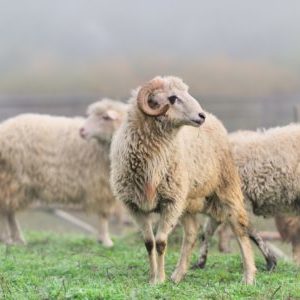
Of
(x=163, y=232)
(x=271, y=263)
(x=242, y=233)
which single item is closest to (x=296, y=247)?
(x=271, y=263)

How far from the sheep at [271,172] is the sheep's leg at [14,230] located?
3.90 meters

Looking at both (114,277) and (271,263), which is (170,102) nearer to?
(114,277)

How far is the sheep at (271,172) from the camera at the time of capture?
8234 mm

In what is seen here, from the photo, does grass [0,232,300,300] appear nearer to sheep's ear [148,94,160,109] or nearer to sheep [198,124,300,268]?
sheep [198,124,300,268]

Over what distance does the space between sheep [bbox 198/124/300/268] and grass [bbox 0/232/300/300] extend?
2.09 feet

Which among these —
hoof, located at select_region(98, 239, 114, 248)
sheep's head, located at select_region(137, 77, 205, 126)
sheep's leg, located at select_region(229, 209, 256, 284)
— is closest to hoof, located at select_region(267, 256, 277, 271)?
sheep's leg, located at select_region(229, 209, 256, 284)

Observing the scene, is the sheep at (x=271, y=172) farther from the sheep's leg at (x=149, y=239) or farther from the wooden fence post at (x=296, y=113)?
the wooden fence post at (x=296, y=113)

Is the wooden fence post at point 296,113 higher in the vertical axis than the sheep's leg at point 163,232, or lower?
higher

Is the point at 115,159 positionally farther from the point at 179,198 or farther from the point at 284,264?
the point at 284,264

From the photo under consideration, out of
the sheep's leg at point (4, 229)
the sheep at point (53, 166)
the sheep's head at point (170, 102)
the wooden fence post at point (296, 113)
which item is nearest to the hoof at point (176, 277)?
the sheep's head at point (170, 102)

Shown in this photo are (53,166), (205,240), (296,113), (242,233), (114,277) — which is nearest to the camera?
(114,277)

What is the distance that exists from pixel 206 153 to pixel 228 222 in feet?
2.43

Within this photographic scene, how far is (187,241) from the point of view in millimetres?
7941

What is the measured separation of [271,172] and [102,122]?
3898 mm
